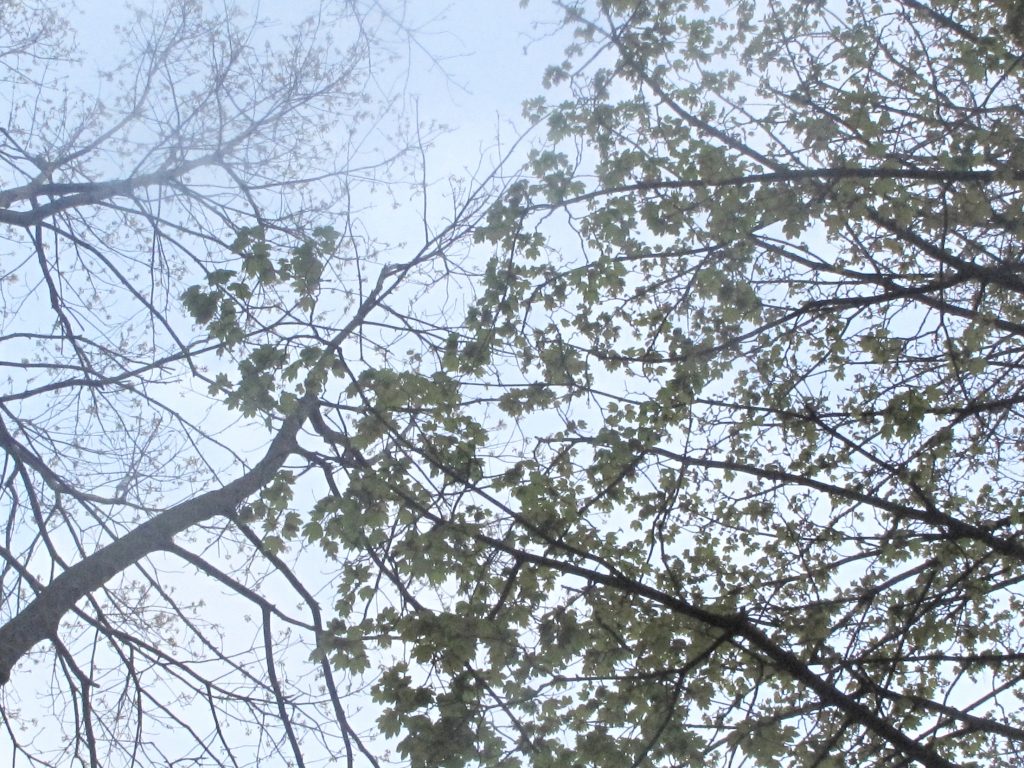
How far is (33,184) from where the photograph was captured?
24.4 ft

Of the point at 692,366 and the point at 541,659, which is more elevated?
the point at 692,366

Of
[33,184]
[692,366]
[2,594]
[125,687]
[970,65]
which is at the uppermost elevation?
[33,184]

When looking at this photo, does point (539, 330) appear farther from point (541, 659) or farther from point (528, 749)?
point (528, 749)

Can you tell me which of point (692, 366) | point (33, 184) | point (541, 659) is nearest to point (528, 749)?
point (541, 659)

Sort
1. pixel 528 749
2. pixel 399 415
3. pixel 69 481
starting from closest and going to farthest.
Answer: pixel 528 749 → pixel 399 415 → pixel 69 481

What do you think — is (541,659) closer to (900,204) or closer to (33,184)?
(900,204)

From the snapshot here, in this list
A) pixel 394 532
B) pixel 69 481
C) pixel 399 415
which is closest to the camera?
pixel 394 532

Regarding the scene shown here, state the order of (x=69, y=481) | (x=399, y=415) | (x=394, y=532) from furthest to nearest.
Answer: (x=69, y=481) < (x=399, y=415) < (x=394, y=532)

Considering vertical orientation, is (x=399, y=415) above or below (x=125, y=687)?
above

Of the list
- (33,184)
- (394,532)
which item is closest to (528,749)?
(394,532)

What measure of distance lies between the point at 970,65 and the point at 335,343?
4572mm

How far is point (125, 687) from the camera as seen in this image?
620cm

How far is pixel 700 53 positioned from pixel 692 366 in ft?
8.30

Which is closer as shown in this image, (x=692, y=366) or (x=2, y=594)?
(x=2, y=594)
